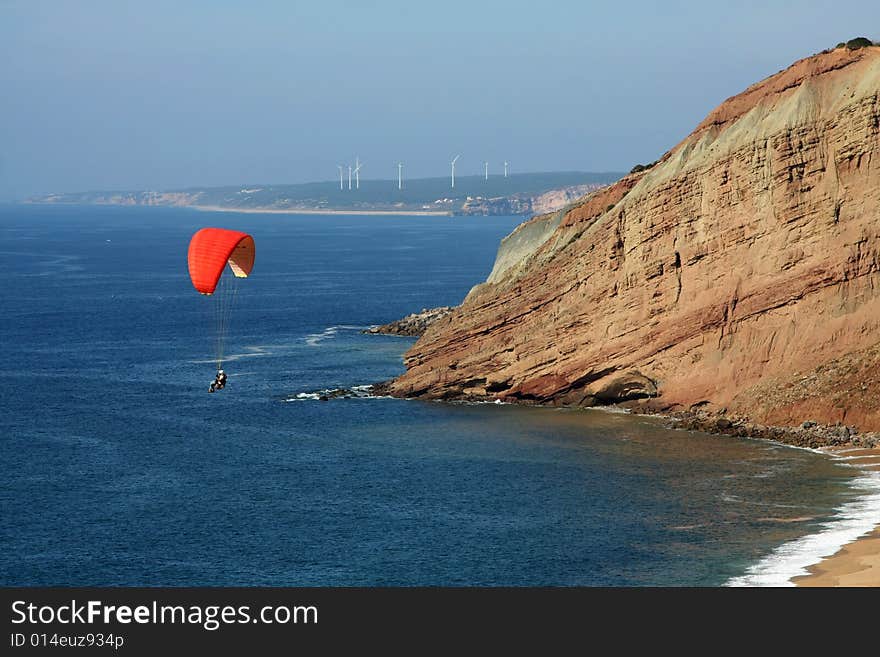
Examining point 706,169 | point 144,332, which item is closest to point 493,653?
point 706,169

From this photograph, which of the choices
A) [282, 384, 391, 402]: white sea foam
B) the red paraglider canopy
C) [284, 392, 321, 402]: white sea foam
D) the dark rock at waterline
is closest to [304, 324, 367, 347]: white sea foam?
the dark rock at waterline

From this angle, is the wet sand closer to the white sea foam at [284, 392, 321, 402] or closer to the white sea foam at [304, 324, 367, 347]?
the white sea foam at [284, 392, 321, 402]

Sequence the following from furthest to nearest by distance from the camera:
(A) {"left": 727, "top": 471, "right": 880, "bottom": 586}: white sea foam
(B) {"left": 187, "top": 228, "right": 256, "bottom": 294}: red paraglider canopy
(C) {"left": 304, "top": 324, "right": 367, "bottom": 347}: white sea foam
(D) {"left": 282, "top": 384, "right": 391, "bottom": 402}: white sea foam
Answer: (C) {"left": 304, "top": 324, "right": 367, "bottom": 347}: white sea foam
(D) {"left": 282, "top": 384, "right": 391, "bottom": 402}: white sea foam
(B) {"left": 187, "top": 228, "right": 256, "bottom": 294}: red paraglider canopy
(A) {"left": 727, "top": 471, "right": 880, "bottom": 586}: white sea foam

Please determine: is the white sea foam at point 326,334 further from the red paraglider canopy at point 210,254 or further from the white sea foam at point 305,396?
the red paraglider canopy at point 210,254

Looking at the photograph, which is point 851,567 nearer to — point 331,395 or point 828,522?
point 828,522

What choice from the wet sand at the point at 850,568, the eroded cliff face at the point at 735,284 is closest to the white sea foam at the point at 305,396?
the eroded cliff face at the point at 735,284

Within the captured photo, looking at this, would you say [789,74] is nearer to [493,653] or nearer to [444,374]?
[444,374]
